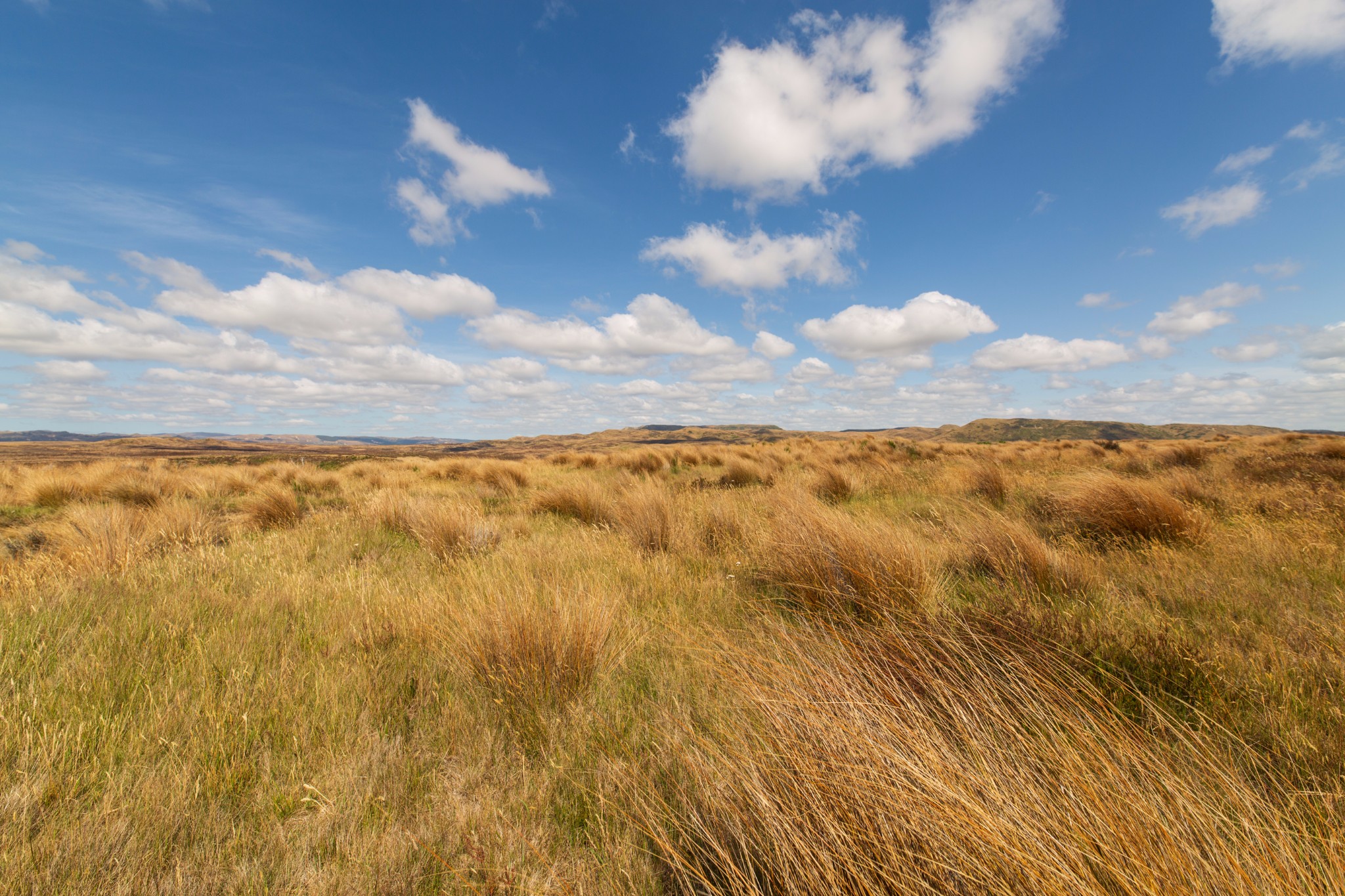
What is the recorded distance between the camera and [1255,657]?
2.18 meters

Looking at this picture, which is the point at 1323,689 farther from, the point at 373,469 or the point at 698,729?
the point at 373,469

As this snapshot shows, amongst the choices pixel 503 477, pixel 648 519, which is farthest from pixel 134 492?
pixel 648 519

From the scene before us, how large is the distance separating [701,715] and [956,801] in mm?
1000

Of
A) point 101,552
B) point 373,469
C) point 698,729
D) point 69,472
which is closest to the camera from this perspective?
point 698,729

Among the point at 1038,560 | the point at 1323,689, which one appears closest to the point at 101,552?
the point at 1038,560

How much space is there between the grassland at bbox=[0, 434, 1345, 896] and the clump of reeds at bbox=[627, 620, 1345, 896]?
1 centimetres

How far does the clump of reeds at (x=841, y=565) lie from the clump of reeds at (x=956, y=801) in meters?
1.00

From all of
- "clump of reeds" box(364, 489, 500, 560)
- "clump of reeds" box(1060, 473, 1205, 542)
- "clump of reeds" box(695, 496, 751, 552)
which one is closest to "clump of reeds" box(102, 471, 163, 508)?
"clump of reeds" box(364, 489, 500, 560)

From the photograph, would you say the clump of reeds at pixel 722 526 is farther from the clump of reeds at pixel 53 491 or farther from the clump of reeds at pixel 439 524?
the clump of reeds at pixel 53 491

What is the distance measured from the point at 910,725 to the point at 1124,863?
59 centimetres

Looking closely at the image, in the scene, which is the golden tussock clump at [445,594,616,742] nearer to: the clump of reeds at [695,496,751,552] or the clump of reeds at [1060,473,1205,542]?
the clump of reeds at [695,496,751,552]

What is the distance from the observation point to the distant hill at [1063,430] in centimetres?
8938

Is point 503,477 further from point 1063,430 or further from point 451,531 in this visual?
point 1063,430

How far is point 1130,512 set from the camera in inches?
172
